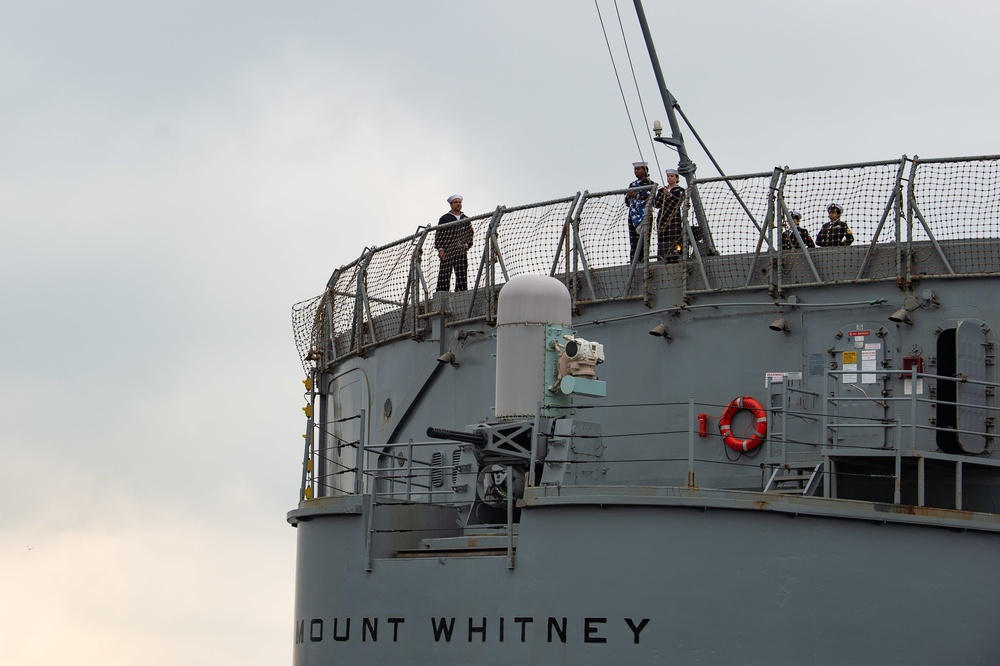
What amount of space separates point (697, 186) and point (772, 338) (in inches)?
98.4

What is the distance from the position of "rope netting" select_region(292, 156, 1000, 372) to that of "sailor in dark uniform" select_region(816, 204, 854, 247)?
0.07 feet

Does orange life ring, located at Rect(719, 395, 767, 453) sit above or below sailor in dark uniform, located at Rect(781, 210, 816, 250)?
below

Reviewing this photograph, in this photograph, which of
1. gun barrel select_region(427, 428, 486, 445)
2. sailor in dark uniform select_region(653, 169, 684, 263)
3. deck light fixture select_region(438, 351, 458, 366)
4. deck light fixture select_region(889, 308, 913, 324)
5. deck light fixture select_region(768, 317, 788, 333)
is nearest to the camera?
gun barrel select_region(427, 428, 486, 445)

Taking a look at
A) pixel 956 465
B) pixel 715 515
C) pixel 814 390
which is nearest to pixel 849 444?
pixel 814 390

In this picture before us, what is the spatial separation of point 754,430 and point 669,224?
10.8ft

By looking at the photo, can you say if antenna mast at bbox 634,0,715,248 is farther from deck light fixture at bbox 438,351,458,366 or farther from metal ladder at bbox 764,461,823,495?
metal ladder at bbox 764,461,823,495

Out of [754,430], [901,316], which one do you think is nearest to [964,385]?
[901,316]

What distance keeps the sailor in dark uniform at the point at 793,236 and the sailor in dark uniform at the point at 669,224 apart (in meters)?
1.41

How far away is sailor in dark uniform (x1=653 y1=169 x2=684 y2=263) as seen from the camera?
21.2 m

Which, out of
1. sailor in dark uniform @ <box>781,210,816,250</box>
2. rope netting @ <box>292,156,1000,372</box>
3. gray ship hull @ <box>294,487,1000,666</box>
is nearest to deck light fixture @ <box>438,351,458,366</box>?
rope netting @ <box>292,156,1000,372</box>

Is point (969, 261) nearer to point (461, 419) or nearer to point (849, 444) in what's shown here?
point (849, 444)

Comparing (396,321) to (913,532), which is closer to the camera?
(913,532)

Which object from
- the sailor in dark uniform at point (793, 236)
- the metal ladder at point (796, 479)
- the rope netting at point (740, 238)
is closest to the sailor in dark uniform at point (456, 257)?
the rope netting at point (740, 238)

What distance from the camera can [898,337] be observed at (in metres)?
19.3
